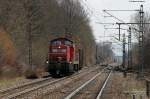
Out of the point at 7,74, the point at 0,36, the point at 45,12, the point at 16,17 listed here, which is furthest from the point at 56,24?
the point at 7,74

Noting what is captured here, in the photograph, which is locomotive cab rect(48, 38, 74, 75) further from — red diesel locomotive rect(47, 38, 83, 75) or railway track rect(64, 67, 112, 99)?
railway track rect(64, 67, 112, 99)

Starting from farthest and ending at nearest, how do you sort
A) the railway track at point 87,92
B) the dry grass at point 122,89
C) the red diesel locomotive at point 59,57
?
the red diesel locomotive at point 59,57 < the dry grass at point 122,89 < the railway track at point 87,92

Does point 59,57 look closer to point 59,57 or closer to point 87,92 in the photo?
point 59,57

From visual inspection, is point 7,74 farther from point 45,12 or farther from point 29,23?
point 45,12

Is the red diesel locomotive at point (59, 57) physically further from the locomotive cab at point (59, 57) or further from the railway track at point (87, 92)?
the railway track at point (87, 92)

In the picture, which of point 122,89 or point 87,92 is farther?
point 122,89

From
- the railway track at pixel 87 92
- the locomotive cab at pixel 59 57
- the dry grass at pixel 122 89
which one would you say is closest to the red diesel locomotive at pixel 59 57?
the locomotive cab at pixel 59 57

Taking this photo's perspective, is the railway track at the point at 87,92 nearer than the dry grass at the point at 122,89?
Yes

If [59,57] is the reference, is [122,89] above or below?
below

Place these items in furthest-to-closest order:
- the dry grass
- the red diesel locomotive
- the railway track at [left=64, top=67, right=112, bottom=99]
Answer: the red diesel locomotive → the dry grass → the railway track at [left=64, top=67, right=112, bottom=99]

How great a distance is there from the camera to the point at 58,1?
103 meters

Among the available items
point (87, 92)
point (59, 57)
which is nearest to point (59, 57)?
point (59, 57)

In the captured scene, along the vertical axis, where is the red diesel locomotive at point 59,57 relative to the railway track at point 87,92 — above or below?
above

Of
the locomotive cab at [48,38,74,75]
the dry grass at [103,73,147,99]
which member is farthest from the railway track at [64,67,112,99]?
the locomotive cab at [48,38,74,75]
